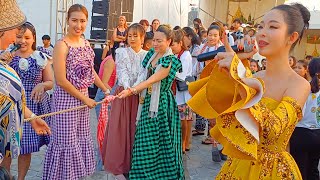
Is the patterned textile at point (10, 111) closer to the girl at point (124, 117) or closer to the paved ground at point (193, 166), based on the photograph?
the girl at point (124, 117)

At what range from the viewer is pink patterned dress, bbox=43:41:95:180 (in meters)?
3.59

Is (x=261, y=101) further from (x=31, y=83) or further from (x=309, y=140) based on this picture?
(x=31, y=83)

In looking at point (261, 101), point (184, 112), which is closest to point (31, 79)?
point (184, 112)

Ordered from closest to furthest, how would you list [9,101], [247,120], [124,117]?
[9,101] < [247,120] < [124,117]

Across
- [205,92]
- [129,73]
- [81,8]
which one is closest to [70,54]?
[81,8]

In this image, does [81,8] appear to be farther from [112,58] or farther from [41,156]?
[41,156]

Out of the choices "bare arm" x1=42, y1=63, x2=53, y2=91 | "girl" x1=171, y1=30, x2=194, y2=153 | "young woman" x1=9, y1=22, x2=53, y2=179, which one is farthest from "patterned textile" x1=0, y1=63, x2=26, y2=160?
"girl" x1=171, y1=30, x2=194, y2=153

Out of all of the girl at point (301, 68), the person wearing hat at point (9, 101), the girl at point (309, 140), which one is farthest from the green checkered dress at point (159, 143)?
the person wearing hat at point (9, 101)

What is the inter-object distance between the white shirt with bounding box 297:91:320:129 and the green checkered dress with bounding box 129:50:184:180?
4.30 feet

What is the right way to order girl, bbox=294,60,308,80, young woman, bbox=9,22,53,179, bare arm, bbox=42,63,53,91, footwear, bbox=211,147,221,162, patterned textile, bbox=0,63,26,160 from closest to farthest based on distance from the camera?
patterned textile, bbox=0,63,26,160 < young woman, bbox=9,22,53,179 < bare arm, bbox=42,63,53,91 < girl, bbox=294,60,308,80 < footwear, bbox=211,147,221,162

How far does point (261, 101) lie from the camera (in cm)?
206

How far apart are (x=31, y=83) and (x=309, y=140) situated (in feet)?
9.15

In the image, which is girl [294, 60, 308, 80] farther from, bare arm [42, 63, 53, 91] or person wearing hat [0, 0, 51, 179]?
person wearing hat [0, 0, 51, 179]

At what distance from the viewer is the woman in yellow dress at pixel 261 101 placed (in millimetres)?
1843
